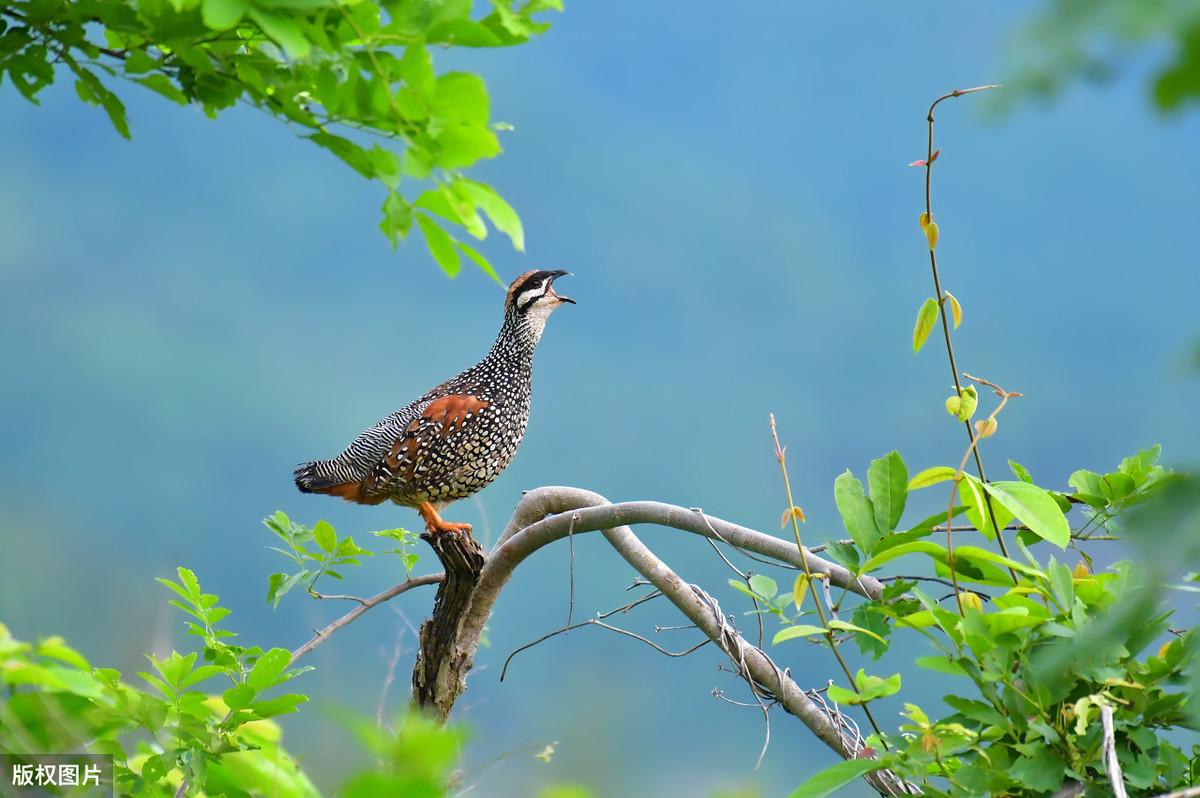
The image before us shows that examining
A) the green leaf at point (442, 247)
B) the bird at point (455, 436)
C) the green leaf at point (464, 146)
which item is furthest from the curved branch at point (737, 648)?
the green leaf at point (464, 146)

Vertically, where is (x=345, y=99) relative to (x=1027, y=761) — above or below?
above

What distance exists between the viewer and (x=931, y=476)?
5.45 feet

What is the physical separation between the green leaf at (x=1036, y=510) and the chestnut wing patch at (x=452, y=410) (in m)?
2.13

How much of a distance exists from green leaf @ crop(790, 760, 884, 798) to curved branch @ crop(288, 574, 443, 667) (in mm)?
1627

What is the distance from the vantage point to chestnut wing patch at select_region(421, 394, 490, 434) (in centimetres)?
354

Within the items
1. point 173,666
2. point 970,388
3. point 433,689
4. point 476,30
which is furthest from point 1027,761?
point 433,689

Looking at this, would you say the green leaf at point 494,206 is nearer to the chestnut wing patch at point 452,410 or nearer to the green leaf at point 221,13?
the green leaf at point 221,13

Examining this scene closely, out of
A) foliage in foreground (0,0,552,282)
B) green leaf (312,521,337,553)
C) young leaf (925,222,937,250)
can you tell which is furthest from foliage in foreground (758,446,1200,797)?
green leaf (312,521,337,553)

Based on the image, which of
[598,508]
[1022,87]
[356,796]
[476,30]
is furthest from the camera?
[598,508]

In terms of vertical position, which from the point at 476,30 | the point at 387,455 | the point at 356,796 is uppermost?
the point at 387,455

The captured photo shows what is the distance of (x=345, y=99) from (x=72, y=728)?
2.77 ft

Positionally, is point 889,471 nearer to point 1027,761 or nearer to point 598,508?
point 1027,761

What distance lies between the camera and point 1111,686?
143 cm

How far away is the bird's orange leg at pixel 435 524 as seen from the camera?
10.6 ft
